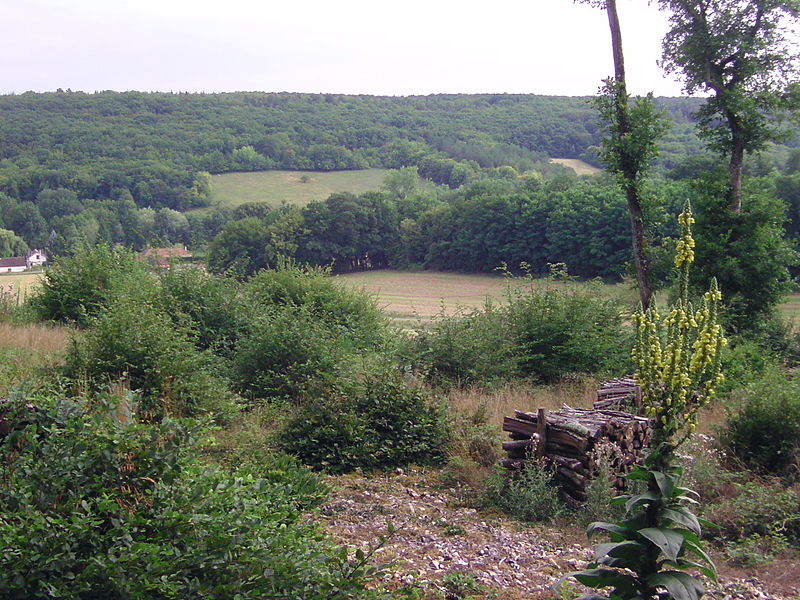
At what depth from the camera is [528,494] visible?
25.6 feet

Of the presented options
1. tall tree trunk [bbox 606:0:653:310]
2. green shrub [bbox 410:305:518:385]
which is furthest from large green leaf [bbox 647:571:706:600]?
tall tree trunk [bbox 606:0:653:310]

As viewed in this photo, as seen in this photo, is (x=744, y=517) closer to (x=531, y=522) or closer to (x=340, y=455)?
(x=531, y=522)

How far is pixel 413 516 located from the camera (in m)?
7.51

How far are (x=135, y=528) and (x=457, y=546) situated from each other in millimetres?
3511

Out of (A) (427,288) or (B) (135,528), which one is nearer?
(B) (135,528)

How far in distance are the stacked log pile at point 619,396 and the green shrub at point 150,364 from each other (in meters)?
5.42

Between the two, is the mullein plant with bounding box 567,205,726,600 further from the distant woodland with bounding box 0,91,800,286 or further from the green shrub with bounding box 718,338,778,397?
the distant woodland with bounding box 0,91,800,286

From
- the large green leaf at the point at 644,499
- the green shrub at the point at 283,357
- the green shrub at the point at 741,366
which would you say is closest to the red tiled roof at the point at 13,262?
the green shrub at the point at 283,357

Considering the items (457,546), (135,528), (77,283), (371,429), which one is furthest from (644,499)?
(77,283)

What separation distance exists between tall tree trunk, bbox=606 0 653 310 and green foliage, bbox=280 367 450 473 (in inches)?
345

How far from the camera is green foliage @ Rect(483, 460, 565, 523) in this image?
775cm

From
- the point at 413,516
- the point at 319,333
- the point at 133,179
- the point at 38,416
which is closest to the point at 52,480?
the point at 38,416

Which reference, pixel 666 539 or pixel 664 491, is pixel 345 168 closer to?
pixel 664 491

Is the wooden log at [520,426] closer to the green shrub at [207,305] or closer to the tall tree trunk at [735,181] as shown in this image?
the green shrub at [207,305]
